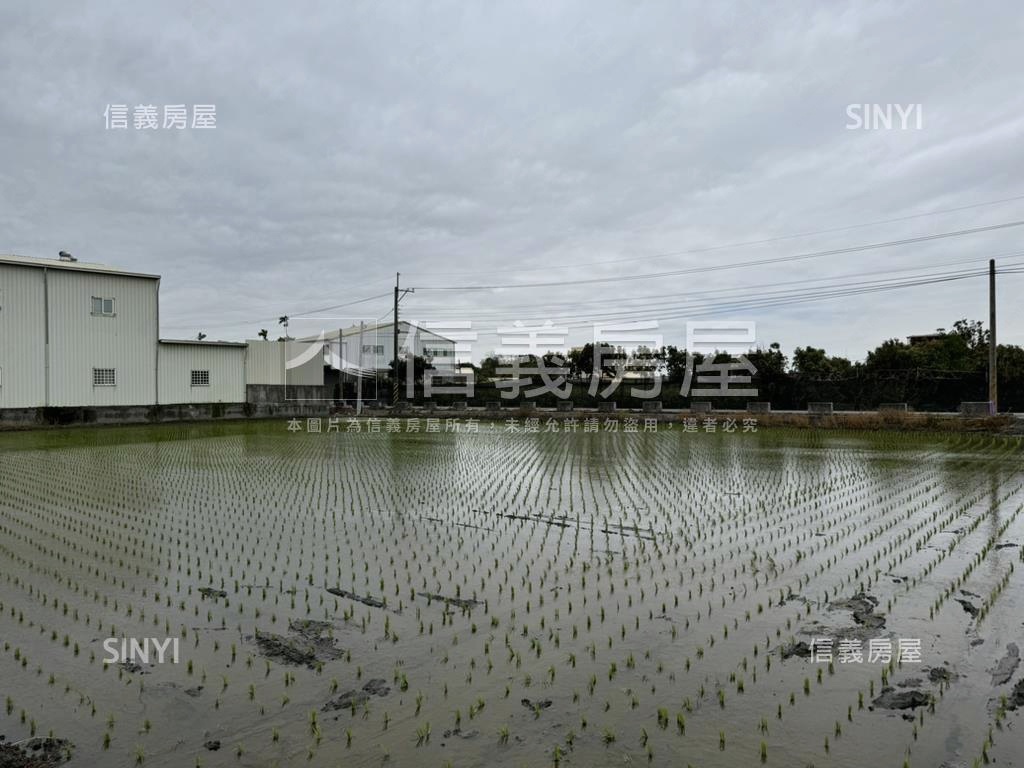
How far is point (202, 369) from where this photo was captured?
1086 inches

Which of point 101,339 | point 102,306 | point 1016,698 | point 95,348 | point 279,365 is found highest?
point 102,306

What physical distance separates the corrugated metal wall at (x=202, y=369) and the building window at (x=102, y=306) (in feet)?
7.49

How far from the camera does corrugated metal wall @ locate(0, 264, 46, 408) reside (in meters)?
21.8

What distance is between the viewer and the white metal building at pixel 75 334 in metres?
22.1

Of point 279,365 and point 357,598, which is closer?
point 357,598

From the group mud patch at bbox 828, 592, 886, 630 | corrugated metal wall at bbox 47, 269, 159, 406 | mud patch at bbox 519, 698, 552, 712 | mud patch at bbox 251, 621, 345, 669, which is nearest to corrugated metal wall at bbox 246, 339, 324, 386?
corrugated metal wall at bbox 47, 269, 159, 406

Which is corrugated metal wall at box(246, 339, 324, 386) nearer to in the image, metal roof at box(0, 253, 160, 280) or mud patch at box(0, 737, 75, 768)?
metal roof at box(0, 253, 160, 280)

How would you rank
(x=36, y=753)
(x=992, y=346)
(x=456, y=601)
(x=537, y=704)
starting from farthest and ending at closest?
(x=992, y=346)
(x=456, y=601)
(x=537, y=704)
(x=36, y=753)

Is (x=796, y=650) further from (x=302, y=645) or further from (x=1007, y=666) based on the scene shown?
(x=302, y=645)

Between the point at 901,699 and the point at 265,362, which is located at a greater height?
the point at 265,362

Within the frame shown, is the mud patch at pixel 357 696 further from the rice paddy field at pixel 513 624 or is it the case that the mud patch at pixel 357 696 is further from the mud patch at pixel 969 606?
the mud patch at pixel 969 606

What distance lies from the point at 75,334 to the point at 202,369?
4958 millimetres

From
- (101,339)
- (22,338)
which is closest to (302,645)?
(22,338)

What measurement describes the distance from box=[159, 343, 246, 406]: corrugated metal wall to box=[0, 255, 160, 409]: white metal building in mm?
649
